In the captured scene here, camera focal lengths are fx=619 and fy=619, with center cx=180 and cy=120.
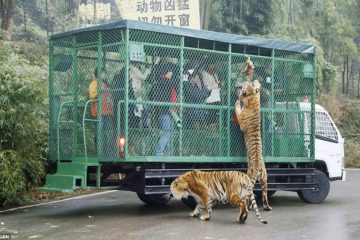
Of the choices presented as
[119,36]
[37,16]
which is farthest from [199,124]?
[37,16]

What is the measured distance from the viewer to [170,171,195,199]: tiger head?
32.5 feet

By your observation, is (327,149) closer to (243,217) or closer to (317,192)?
(317,192)

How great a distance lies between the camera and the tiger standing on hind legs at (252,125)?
10945 millimetres

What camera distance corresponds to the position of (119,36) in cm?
1000

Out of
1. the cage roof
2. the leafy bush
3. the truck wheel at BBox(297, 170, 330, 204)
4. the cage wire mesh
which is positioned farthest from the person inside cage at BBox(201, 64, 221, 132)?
the leafy bush

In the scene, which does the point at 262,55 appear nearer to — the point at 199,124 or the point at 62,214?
the point at 199,124

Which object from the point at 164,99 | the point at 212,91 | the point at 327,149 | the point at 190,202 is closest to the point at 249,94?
the point at 212,91

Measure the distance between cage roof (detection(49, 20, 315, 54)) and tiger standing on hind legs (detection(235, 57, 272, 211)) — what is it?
83 centimetres

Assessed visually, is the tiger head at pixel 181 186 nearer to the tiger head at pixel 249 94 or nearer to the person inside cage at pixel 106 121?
the person inside cage at pixel 106 121

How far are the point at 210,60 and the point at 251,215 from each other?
2790mm

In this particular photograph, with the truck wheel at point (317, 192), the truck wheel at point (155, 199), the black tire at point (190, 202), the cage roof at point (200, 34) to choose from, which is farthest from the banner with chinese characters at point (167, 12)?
the black tire at point (190, 202)

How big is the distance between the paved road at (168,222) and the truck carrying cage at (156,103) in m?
0.65

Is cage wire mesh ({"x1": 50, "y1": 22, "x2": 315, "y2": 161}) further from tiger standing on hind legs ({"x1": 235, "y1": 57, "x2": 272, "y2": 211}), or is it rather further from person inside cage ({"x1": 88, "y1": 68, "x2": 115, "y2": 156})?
tiger standing on hind legs ({"x1": 235, "y1": 57, "x2": 272, "y2": 211})

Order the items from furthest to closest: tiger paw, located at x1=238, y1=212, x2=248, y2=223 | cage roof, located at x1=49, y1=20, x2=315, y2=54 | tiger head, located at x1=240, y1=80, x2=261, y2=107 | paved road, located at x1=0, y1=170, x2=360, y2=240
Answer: tiger head, located at x1=240, y1=80, x2=261, y2=107, cage roof, located at x1=49, y1=20, x2=315, y2=54, tiger paw, located at x1=238, y1=212, x2=248, y2=223, paved road, located at x1=0, y1=170, x2=360, y2=240
